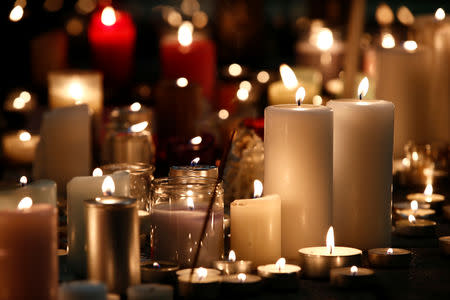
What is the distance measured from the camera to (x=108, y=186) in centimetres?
119

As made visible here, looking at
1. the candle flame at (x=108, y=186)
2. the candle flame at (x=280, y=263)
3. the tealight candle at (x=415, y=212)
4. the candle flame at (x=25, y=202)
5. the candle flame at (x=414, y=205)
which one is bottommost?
the candle flame at (x=280, y=263)

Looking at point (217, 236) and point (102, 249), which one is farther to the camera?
point (217, 236)

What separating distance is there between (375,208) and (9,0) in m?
1.61

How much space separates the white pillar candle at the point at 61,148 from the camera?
1.61m

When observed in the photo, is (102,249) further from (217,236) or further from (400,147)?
(400,147)

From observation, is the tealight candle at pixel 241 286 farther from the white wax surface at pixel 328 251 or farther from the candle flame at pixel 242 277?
the white wax surface at pixel 328 251

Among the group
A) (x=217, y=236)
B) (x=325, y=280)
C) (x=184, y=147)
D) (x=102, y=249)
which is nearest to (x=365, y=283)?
(x=325, y=280)

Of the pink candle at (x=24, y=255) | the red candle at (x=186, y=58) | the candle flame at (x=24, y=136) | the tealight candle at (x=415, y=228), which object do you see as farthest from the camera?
the red candle at (x=186, y=58)

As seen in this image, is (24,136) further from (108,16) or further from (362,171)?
(362,171)

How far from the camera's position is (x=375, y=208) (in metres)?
1.39

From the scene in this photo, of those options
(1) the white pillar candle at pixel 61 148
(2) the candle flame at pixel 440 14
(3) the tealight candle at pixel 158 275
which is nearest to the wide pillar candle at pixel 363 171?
(3) the tealight candle at pixel 158 275

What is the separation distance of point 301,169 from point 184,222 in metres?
0.19

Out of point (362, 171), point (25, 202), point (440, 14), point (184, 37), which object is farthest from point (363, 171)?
point (184, 37)

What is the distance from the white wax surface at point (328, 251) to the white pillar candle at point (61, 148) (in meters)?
0.50
